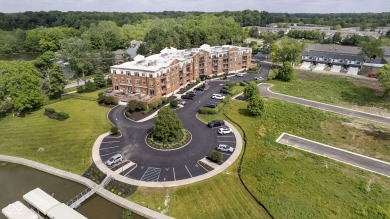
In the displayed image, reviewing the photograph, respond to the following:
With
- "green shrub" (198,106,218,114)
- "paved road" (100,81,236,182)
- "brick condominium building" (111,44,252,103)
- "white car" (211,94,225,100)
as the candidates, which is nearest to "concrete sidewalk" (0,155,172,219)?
"paved road" (100,81,236,182)

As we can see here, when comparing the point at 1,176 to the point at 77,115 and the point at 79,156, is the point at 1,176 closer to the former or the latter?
the point at 79,156

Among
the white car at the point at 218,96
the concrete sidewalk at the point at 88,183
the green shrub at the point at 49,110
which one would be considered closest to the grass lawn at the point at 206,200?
the concrete sidewalk at the point at 88,183

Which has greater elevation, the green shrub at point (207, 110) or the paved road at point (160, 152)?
the green shrub at point (207, 110)

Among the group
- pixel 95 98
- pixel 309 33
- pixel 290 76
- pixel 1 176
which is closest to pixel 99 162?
pixel 1 176

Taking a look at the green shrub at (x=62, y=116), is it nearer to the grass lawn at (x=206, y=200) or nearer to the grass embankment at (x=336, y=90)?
the grass lawn at (x=206, y=200)

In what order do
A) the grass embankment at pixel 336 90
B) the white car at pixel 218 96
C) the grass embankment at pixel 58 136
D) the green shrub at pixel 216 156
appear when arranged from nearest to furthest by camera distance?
the green shrub at pixel 216 156
the grass embankment at pixel 58 136
the grass embankment at pixel 336 90
the white car at pixel 218 96

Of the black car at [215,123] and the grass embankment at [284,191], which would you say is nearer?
the grass embankment at [284,191]
